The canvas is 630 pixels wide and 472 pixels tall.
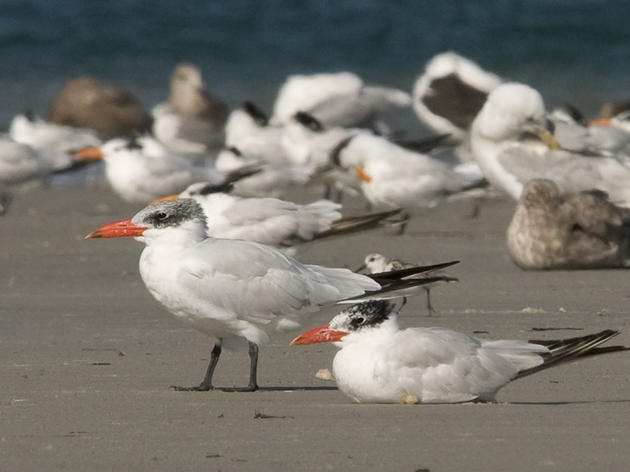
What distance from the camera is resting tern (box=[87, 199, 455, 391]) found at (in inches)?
213

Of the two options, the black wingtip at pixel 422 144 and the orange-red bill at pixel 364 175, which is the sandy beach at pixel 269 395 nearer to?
the orange-red bill at pixel 364 175

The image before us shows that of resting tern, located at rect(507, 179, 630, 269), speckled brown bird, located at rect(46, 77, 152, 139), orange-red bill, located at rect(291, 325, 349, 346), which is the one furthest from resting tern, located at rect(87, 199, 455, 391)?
speckled brown bird, located at rect(46, 77, 152, 139)

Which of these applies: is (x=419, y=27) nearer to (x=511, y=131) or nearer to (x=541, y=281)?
(x=511, y=131)

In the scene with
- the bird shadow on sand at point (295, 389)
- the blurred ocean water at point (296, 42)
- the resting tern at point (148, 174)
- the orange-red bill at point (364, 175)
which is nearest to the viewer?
the bird shadow on sand at point (295, 389)

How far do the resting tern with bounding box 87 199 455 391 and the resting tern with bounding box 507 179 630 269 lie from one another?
336 cm

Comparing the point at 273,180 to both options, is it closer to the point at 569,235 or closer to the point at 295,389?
the point at 569,235

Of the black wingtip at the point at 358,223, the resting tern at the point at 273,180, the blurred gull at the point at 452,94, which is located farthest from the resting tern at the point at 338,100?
the black wingtip at the point at 358,223

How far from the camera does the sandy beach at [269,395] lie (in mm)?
4062

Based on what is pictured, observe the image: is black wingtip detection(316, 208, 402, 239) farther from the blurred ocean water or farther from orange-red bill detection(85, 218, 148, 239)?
the blurred ocean water

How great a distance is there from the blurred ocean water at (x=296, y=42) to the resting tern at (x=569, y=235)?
15.7 metres

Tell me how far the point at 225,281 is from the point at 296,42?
26.7 meters

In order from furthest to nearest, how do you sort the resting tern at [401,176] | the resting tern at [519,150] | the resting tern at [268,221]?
the resting tern at [401,176] < the resting tern at [519,150] < the resting tern at [268,221]

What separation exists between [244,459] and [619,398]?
149 centimetres

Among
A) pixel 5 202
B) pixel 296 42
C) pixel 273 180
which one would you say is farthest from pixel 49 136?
pixel 296 42
